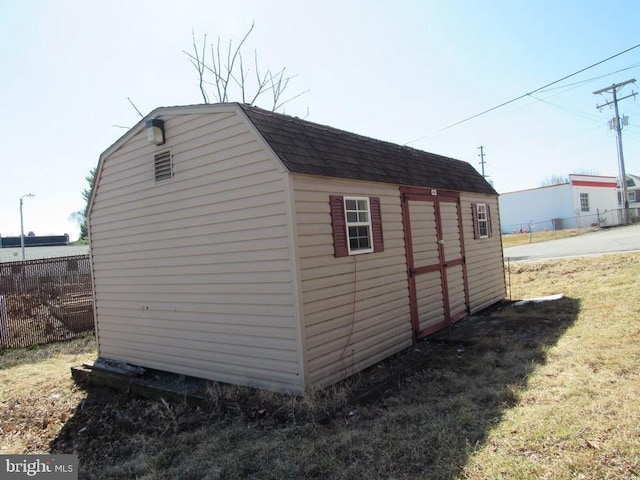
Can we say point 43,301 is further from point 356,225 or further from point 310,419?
point 310,419

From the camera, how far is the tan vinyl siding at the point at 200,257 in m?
4.99

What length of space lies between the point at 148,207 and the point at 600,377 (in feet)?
20.5

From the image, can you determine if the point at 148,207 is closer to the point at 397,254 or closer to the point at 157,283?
the point at 157,283

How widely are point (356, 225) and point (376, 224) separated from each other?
441mm

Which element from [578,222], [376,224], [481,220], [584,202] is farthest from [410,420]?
[584,202]

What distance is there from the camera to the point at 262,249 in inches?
200

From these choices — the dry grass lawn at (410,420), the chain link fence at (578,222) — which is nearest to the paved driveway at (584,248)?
the dry grass lawn at (410,420)

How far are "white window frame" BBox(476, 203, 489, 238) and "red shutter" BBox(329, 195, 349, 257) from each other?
506 centimetres

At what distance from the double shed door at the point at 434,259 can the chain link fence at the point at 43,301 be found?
834 cm

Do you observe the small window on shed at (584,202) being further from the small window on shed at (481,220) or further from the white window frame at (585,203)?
the small window on shed at (481,220)

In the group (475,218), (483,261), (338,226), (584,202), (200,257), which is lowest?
(483,261)

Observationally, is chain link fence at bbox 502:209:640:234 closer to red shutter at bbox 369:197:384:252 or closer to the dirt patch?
red shutter at bbox 369:197:384:252

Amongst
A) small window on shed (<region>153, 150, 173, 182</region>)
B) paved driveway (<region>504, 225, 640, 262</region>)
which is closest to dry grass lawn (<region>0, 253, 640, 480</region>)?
small window on shed (<region>153, 150, 173, 182</region>)

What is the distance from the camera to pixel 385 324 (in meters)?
6.12
